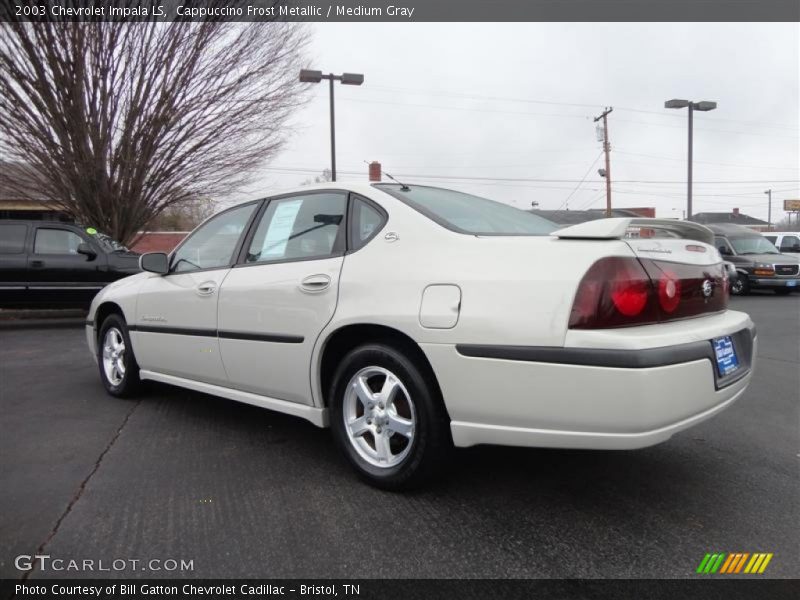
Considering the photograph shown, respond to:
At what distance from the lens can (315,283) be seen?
2.92m

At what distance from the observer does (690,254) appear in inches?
99.9

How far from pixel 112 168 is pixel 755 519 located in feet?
40.6

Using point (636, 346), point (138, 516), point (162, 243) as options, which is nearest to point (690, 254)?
point (636, 346)

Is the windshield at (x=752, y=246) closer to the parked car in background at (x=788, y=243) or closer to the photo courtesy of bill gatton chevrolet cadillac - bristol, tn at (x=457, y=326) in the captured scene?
the parked car in background at (x=788, y=243)

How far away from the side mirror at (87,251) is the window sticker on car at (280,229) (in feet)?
23.9

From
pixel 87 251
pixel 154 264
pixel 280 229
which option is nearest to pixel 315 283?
pixel 280 229

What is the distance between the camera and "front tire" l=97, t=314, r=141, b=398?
442cm

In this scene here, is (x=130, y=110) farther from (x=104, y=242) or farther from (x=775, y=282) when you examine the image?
(x=775, y=282)

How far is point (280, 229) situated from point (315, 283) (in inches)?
24.8

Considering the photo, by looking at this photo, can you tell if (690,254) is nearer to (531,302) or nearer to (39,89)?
(531,302)

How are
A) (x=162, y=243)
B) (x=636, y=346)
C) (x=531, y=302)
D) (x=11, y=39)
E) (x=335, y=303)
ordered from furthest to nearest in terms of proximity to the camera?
(x=162, y=243)
(x=11, y=39)
(x=335, y=303)
(x=531, y=302)
(x=636, y=346)

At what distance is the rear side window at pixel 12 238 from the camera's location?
9.05m
